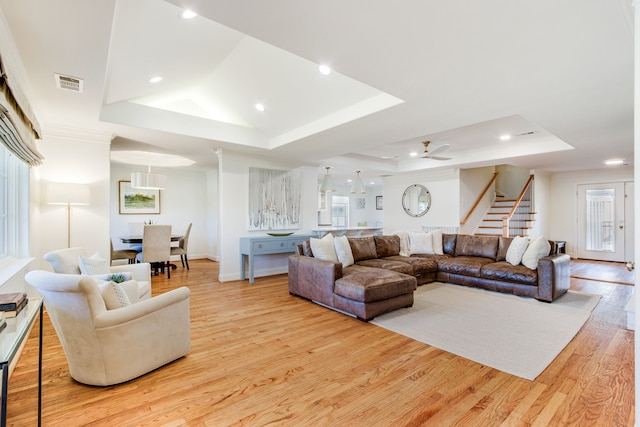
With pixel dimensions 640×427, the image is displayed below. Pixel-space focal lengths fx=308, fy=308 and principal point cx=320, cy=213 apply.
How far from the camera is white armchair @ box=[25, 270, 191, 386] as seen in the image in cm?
202

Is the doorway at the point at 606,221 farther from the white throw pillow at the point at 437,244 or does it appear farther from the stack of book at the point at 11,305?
the stack of book at the point at 11,305

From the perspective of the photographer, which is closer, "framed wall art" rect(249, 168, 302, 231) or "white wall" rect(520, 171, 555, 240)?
"framed wall art" rect(249, 168, 302, 231)

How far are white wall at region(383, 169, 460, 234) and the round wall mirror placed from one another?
0.32 feet

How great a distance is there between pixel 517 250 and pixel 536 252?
0.31 m

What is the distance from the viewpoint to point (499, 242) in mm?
5363

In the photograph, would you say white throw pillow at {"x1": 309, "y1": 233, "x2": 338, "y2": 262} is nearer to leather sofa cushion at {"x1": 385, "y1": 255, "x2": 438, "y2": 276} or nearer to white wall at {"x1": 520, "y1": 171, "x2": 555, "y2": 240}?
leather sofa cushion at {"x1": 385, "y1": 255, "x2": 438, "y2": 276}

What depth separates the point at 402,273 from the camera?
14.5 feet

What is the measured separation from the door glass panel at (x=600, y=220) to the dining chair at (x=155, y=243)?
10.2 metres

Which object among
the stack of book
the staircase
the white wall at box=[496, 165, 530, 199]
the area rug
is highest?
the white wall at box=[496, 165, 530, 199]

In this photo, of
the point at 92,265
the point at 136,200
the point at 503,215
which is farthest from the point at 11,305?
the point at 503,215

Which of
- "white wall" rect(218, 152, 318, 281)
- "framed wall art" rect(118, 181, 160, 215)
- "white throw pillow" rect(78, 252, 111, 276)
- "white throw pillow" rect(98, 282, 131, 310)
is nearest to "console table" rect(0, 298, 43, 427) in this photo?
"white throw pillow" rect(98, 282, 131, 310)

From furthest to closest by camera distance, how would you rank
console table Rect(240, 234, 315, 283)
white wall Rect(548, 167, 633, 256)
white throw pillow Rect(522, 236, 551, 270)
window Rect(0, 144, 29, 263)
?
white wall Rect(548, 167, 633, 256) < console table Rect(240, 234, 315, 283) < white throw pillow Rect(522, 236, 551, 270) < window Rect(0, 144, 29, 263)

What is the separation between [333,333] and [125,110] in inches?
152

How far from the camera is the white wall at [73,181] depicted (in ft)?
13.0
